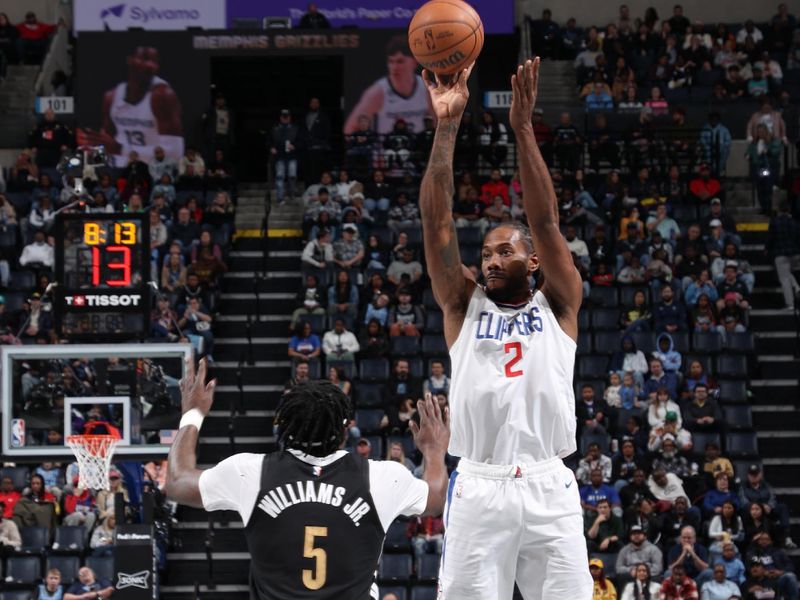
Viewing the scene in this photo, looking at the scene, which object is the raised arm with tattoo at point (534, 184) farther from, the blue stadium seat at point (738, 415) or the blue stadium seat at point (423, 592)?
the blue stadium seat at point (738, 415)

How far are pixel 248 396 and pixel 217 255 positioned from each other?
2.79 metres

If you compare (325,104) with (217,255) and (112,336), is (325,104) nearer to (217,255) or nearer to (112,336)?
(217,255)

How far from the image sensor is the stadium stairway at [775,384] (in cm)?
1997

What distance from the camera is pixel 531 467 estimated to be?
20.4 feet

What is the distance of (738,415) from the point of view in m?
19.8

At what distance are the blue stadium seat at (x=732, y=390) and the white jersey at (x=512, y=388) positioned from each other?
561 inches

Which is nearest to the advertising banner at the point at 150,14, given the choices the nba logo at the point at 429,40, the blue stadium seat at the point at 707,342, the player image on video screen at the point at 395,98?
the player image on video screen at the point at 395,98

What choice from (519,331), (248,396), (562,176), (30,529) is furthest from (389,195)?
(519,331)

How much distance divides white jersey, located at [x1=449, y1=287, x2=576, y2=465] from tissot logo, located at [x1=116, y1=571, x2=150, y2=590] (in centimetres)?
957

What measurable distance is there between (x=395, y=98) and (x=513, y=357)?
20.6 meters

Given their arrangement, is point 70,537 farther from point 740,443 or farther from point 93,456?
point 740,443

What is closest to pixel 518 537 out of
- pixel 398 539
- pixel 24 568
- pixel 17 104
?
pixel 398 539

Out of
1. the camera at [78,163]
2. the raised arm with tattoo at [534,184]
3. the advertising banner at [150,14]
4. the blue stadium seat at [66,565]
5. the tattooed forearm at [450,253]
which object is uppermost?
the advertising banner at [150,14]

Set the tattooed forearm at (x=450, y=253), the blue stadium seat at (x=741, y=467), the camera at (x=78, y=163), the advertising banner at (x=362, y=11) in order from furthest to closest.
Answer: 1. the advertising banner at (x=362, y=11)
2. the blue stadium seat at (x=741, y=467)
3. the camera at (x=78, y=163)
4. the tattooed forearm at (x=450, y=253)
